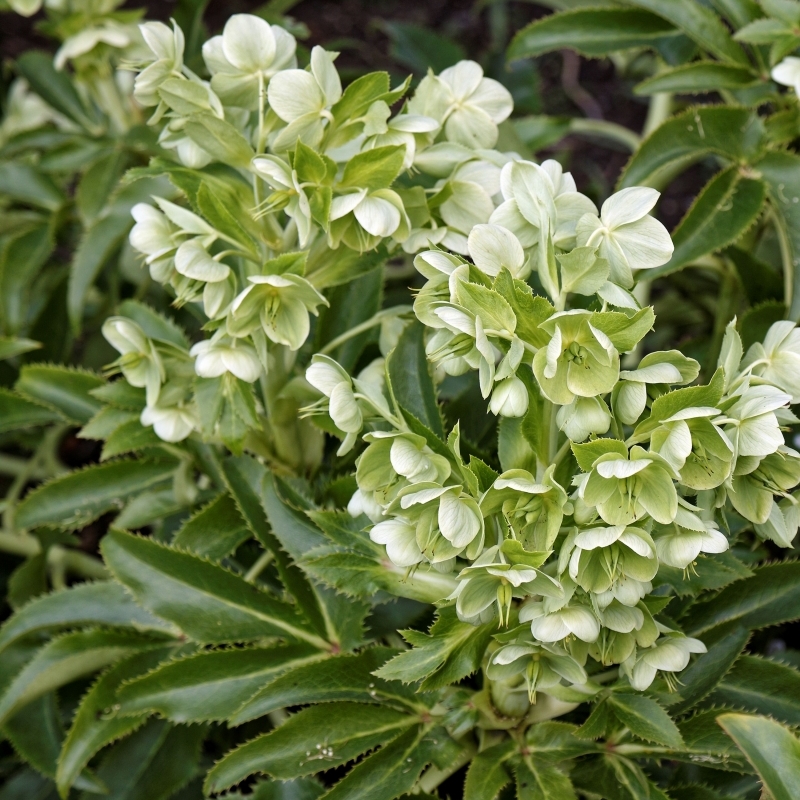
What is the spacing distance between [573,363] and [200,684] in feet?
1.47

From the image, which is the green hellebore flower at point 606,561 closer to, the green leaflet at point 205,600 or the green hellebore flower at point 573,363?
the green hellebore flower at point 573,363

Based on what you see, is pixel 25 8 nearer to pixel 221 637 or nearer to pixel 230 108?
pixel 230 108

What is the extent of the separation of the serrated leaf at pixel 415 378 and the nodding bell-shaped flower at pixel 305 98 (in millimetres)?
170

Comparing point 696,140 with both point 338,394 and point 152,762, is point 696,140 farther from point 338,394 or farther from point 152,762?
point 152,762

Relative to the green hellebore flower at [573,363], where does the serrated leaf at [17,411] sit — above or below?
below

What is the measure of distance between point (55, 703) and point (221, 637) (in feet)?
1.05

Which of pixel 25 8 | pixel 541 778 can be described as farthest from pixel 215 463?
pixel 25 8

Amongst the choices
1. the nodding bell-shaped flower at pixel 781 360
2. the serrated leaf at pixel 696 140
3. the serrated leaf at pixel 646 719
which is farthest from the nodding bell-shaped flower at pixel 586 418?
the serrated leaf at pixel 696 140

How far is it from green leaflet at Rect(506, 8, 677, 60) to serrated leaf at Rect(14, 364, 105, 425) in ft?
2.08

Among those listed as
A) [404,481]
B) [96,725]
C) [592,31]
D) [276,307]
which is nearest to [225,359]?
[276,307]

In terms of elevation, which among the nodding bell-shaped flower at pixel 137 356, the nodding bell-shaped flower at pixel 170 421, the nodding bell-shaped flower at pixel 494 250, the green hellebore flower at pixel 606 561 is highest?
the nodding bell-shaped flower at pixel 494 250

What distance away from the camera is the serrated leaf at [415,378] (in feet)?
2.42

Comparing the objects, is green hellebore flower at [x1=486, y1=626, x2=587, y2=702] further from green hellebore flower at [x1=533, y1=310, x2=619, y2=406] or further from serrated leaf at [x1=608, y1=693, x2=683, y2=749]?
green hellebore flower at [x1=533, y1=310, x2=619, y2=406]

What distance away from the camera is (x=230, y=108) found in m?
0.74
